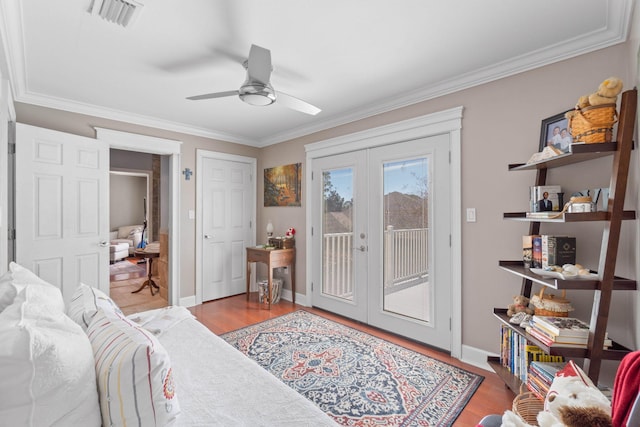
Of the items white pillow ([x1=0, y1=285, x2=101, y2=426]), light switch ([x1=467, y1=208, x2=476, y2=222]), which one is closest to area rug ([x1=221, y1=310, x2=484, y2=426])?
light switch ([x1=467, y1=208, x2=476, y2=222])

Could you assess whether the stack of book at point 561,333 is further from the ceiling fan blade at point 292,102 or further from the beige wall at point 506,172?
the ceiling fan blade at point 292,102

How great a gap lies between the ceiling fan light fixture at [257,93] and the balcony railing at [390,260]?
1.77 meters

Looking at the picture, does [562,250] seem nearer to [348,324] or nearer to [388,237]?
[388,237]

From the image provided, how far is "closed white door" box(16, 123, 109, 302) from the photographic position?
8.89 ft

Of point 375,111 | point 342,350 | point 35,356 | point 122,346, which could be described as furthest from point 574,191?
point 35,356

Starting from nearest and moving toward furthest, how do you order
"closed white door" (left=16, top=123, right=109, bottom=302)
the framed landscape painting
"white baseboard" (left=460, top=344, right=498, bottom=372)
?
"white baseboard" (left=460, top=344, right=498, bottom=372) < "closed white door" (left=16, top=123, right=109, bottom=302) < the framed landscape painting

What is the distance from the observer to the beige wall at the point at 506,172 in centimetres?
187

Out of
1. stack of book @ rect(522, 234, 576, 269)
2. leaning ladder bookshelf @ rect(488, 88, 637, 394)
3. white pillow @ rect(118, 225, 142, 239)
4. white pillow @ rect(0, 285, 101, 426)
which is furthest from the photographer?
white pillow @ rect(118, 225, 142, 239)

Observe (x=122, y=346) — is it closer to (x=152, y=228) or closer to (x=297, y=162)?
(x=297, y=162)

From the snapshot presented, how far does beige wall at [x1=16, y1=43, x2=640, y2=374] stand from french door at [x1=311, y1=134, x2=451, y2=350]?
23 centimetres

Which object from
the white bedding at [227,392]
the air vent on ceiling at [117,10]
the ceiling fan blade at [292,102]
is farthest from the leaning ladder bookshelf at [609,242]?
the air vent on ceiling at [117,10]

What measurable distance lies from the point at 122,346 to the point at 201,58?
2.09m

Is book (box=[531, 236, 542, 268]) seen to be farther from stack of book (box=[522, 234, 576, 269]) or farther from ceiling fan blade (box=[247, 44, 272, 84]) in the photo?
ceiling fan blade (box=[247, 44, 272, 84])

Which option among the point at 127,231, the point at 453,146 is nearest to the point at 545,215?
the point at 453,146
